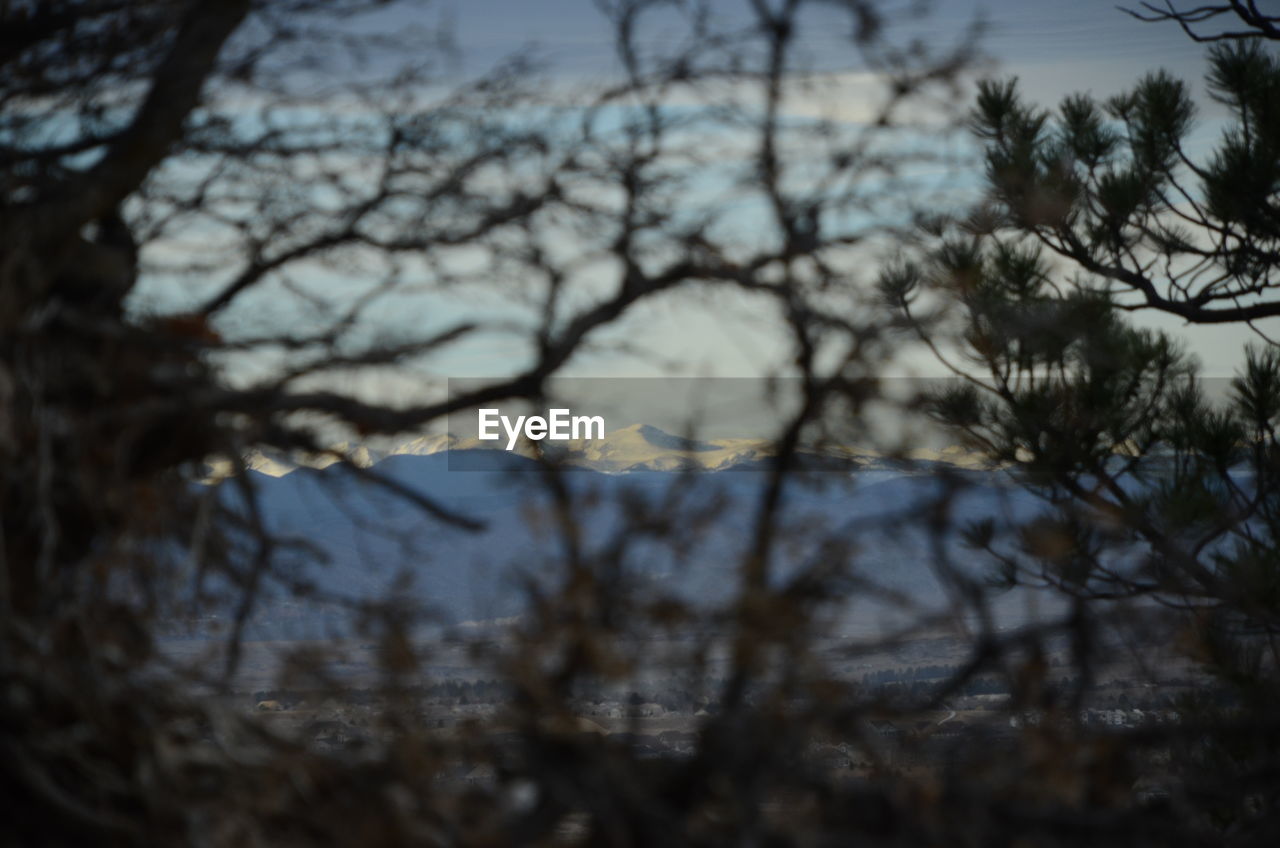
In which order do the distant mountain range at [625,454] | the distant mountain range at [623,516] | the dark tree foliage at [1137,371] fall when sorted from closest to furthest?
1. the distant mountain range at [623,516]
2. the distant mountain range at [625,454]
3. the dark tree foliage at [1137,371]

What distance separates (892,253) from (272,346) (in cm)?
249

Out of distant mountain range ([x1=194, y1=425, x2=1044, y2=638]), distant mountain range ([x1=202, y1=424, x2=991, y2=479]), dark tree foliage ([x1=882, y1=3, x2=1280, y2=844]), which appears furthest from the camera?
dark tree foliage ([x1=882, y1=3, x2=1280, y2=844])

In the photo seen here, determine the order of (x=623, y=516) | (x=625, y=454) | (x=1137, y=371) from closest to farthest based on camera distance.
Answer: (x=623, y=516) < (x=625, y=454) < (x=1137, y=371)

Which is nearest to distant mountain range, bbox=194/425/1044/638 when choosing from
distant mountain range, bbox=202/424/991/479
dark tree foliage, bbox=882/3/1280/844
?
distant mountain range, bbox=202/424/991/479

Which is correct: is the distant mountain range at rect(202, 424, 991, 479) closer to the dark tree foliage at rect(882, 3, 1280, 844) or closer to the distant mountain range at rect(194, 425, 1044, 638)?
the distant mountain range at rect(194, 425, 1044, 638)

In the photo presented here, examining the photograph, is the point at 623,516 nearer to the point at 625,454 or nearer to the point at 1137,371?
the point at 625,454

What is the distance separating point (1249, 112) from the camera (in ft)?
23.2

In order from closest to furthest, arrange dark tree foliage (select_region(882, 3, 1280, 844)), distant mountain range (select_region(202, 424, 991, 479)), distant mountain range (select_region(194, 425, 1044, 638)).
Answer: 1. distant mountain range (select_region(194, 425, 1044, 638))
2. distant mountain range (select_region(202, 424, 991, 479))
3. dark tree foliage (select_region(882, 3, 1280, 844))

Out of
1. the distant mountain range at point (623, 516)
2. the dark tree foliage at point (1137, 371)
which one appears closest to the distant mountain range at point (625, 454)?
→ the distant mountain range at point (623, 516)

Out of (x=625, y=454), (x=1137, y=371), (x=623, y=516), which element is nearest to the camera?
(x=623, y=516)

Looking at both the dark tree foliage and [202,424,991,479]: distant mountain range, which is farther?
the dark tree foliage

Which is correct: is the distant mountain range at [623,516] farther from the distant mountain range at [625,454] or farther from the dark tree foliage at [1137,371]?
the dark tree foliage at [1137,371]

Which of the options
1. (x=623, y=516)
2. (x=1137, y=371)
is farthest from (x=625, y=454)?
(x=1137, y=371)

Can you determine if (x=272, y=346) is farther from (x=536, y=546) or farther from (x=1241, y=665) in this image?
(x=1241, y=665)
